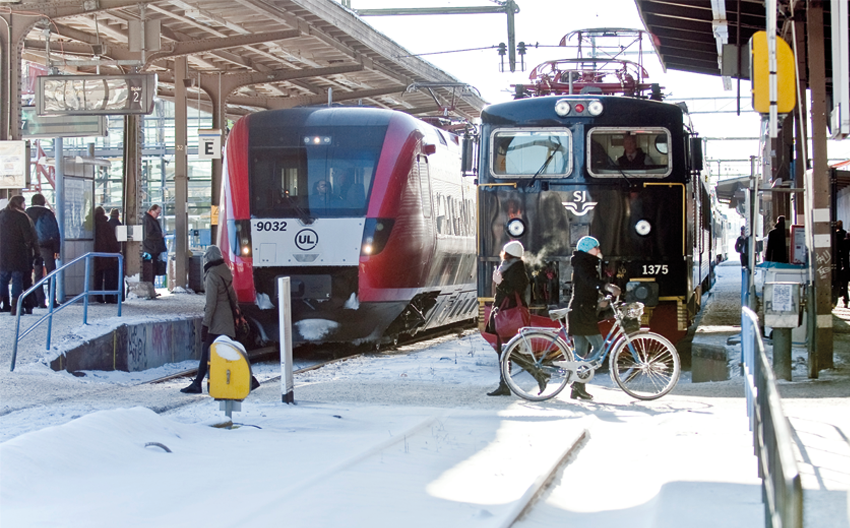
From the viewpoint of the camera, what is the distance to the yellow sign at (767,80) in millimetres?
10109

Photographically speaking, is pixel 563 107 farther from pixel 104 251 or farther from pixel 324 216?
pixel 104 251

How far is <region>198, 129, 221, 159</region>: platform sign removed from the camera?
76.7ft

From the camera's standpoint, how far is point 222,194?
50.6 ft

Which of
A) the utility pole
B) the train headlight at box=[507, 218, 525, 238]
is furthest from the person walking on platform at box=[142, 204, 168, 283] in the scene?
the train headlight at box=[507, 218, 525, 238]

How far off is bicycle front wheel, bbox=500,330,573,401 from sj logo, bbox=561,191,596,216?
9.78 feet

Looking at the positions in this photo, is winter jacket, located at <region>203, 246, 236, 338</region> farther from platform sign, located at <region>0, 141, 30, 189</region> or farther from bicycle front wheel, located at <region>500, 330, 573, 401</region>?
platform sign, located at <region>0, 141, 30, 189</region>

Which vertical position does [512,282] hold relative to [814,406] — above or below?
above

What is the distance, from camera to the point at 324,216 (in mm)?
14906

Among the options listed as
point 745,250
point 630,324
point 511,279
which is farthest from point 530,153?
point 745,250

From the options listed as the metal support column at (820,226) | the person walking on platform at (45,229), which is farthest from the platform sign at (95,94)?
the metal support column at (820,226)

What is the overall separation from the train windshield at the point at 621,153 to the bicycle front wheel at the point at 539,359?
3356 mm

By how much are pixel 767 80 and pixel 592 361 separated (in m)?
3.06

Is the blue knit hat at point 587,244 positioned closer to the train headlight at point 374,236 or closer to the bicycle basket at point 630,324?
the bicycle basket at point 630,324

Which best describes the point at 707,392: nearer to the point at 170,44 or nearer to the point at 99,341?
the point at 99,341
